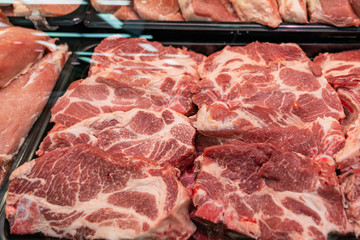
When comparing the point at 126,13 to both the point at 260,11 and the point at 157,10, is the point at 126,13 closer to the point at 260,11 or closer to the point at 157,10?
the point at 157,10

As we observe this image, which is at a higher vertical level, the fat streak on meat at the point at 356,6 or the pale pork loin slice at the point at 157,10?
the pale pork loin slice at the point at 157,10

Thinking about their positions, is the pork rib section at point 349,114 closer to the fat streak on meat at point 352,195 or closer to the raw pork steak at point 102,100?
the fat streak on meat at point 352,195

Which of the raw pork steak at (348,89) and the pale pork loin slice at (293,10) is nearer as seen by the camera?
the raw pork steak at (348,89)

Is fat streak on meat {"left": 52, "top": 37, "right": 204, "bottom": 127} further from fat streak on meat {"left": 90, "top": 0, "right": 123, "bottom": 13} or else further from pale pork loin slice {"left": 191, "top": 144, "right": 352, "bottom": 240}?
fat streak on meat {"left": 90, "top": 0, "right": 123, "bottom": 13}

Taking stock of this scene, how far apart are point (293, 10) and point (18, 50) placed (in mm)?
3129

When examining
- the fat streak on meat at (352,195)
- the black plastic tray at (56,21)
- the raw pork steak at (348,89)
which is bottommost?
the fat streak on meat at (352,195)

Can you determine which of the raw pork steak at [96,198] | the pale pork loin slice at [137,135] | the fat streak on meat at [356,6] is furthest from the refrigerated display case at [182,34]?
the raw pork steak at [96,198]

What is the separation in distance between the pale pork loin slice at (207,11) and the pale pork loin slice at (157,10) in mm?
148

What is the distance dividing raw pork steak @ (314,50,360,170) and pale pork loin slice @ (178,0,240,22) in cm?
117

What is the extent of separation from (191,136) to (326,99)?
1.27 m

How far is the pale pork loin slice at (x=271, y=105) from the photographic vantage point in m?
2.41

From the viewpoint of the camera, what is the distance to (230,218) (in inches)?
79.7

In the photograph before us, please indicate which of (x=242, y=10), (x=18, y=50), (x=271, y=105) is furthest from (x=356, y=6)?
(x=18, y=50)

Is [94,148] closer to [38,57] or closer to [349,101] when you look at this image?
[38,57]
